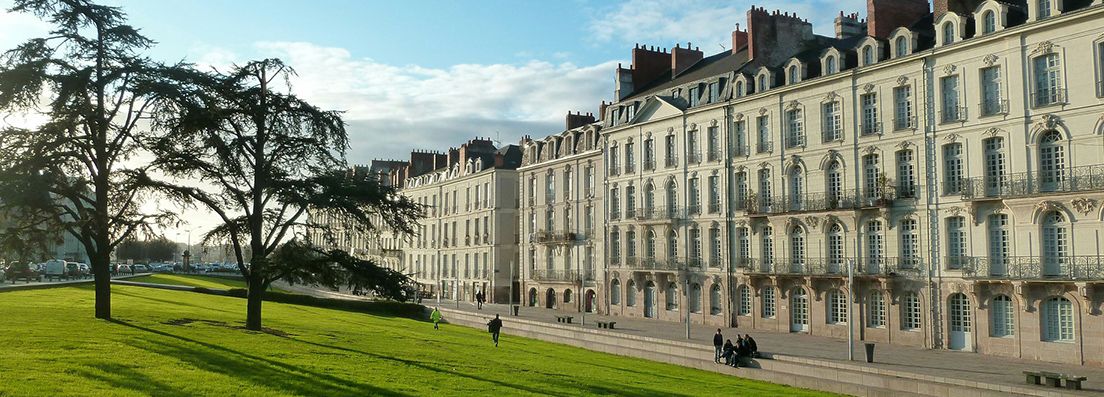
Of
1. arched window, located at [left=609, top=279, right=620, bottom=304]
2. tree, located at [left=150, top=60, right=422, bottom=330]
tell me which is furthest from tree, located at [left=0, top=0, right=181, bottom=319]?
arched window, located at [left=609, top=279, right=620, bottom=304]

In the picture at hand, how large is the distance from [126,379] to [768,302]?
1339 inches

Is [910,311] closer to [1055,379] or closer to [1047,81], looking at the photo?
[1047,81]

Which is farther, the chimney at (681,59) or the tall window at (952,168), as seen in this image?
the chimney at (681,59)

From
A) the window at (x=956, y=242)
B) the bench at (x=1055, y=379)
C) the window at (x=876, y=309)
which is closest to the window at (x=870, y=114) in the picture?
the window at (x=956, y=242)

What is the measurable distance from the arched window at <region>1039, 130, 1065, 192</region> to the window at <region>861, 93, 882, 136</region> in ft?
25.1

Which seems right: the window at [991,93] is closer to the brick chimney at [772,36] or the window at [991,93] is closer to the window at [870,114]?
the window at [870,114]

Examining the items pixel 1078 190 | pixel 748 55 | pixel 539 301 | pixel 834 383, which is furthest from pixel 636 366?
pixel 539 301

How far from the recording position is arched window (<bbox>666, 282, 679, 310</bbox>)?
50812 millimetres

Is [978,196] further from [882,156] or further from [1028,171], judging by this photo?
[882,156]

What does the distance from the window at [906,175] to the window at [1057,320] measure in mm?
7347

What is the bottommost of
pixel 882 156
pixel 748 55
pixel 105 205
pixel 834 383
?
pixel 834 383

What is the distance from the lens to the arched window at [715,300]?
47812mm

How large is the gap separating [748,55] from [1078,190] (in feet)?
74.4

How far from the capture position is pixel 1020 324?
3222 cm
